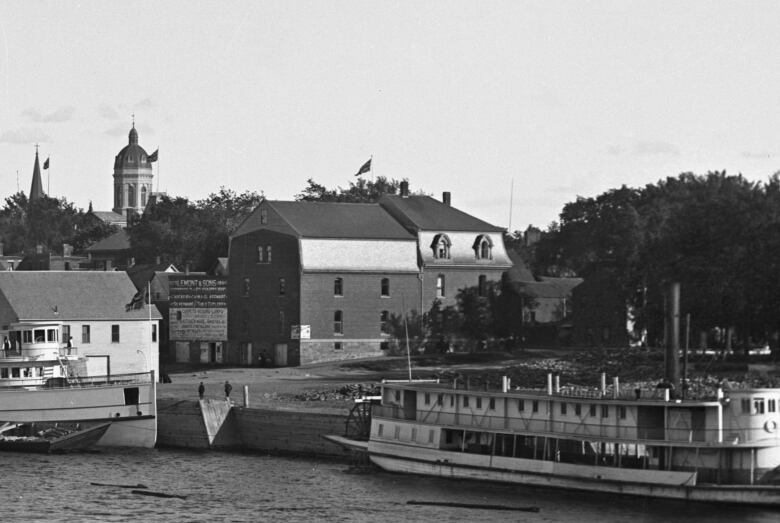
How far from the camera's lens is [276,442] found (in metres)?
72.6

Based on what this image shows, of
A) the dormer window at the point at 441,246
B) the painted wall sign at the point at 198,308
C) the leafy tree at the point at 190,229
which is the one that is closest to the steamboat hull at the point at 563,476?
the painted wall sign at the point at 198,308

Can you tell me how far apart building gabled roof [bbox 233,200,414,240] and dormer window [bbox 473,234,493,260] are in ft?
20.6

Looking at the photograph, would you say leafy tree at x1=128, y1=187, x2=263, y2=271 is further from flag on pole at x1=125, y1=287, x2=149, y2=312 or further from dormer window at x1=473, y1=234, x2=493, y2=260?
flag on pole at x1=125, y1=287, x2=149, y2=312

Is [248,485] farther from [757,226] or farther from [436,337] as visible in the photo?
[436,337]

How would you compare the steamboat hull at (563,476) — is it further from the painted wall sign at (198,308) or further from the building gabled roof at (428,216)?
the building gabled roof at (428,216)

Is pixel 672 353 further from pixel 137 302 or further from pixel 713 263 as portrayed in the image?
pixel 137 302

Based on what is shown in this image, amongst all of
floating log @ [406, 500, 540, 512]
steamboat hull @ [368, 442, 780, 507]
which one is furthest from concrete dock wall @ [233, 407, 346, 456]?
floating log @ [406, 500, 540, 512]

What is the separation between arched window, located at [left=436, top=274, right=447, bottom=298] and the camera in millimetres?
111688

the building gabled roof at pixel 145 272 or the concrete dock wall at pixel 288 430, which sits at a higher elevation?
the building gabled roof at pixel 145 272

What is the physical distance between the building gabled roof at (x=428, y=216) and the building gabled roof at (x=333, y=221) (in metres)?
0.92

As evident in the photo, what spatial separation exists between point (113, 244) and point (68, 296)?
85114mm

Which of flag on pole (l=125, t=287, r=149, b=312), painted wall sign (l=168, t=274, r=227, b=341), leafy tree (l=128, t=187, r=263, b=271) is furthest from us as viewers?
leafy tree (l=128, t=187, r=263, b=271)

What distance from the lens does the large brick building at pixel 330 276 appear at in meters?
105

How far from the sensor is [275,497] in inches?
2352
